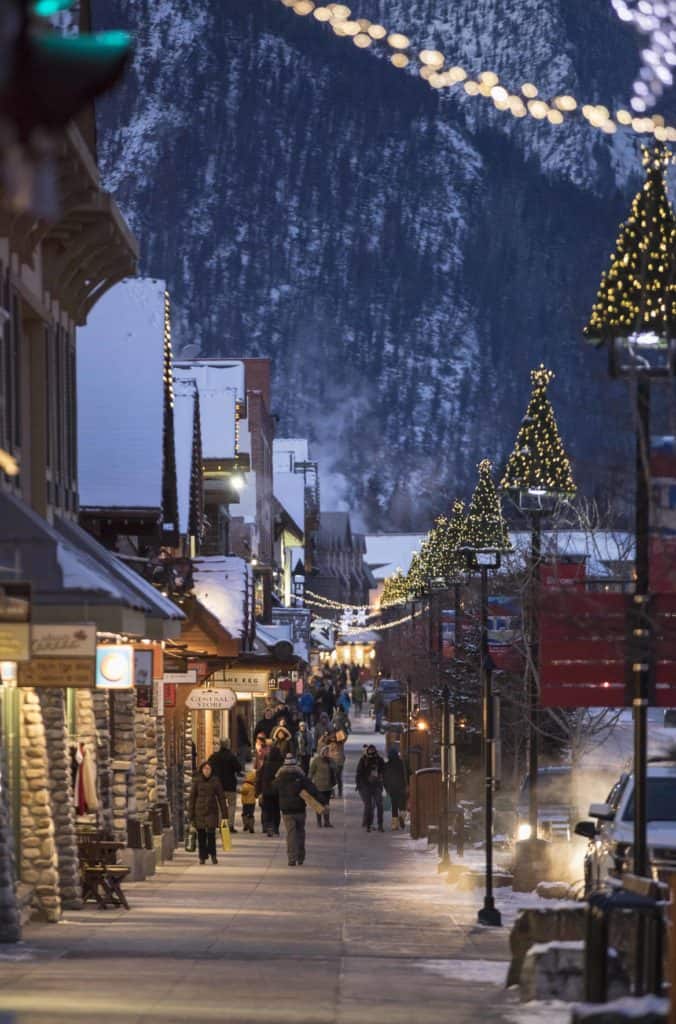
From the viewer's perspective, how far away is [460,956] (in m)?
18.5

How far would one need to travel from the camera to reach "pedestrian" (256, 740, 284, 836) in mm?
39844

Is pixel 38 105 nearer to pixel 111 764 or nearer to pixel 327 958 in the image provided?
pixel 327 958

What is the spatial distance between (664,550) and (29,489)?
834 centimetres

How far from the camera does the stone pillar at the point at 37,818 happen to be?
20953 millimetres

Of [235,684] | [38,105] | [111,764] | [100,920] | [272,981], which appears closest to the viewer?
[38,105]

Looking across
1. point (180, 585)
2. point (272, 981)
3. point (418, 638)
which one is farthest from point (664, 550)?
point (418, 638)

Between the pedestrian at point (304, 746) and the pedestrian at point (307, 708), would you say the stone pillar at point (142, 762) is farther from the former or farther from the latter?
the pedestrian at point (307, 708)

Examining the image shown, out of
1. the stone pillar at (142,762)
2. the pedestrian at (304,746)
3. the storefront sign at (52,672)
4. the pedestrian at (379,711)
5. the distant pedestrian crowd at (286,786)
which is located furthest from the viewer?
the pedestrian at (379,711)

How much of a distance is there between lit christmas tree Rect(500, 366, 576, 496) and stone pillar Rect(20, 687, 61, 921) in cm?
641

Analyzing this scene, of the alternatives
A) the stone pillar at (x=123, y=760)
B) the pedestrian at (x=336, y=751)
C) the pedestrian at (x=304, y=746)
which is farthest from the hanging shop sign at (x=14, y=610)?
the pedestrian at (x=304, y=746)

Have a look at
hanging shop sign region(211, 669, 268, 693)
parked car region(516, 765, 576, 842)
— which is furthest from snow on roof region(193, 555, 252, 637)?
parked car region(516, 765, 576, 842)

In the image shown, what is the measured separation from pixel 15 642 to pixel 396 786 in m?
26.2

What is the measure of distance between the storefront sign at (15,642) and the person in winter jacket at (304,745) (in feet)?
122

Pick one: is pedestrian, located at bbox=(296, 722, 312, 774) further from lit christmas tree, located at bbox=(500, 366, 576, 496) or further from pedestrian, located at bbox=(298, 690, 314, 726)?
lit christmas tree, located at bbox=(500, 366, 576, 496)
